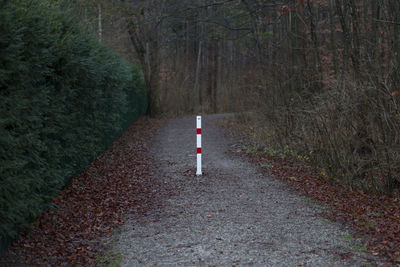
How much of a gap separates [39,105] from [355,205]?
510 cm

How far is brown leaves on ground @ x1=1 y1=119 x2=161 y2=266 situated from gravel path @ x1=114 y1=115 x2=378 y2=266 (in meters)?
0.36

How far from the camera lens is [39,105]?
558 cm

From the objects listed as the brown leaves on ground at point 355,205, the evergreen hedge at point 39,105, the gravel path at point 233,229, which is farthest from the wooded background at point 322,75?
the evergreen hedge at point 39,105

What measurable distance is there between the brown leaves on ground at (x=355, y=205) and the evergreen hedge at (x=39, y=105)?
12.4ft

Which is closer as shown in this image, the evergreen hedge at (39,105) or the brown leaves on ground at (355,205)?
the evergreen hedge at (39,105)

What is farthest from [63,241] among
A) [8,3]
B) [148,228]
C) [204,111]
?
[204,111]

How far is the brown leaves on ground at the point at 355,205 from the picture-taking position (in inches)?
219

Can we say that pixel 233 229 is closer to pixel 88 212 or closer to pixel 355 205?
pixel 88 212

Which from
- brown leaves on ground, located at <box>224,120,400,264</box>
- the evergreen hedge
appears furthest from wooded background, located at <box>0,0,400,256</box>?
brown leaves on ground, located at <box>224,120,400,264</box>

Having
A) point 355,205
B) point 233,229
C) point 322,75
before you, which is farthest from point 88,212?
point 322,75

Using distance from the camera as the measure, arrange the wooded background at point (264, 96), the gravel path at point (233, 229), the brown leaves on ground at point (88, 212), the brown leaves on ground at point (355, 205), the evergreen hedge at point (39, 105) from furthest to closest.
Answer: the brown leaves on ground at point (355, 205) < the brown leaves on ground at point (88, 212) < the gravel path at point (233, 229) < the wooded background at point (264, 96) < the evergreen hedge at point (39, 105)

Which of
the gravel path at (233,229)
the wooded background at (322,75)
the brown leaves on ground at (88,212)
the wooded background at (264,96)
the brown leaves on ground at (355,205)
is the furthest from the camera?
the wooded background at (322,75)

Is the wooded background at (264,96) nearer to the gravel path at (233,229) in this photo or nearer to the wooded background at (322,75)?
the wooded background at (322,75)

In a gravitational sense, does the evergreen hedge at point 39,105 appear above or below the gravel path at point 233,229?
above
